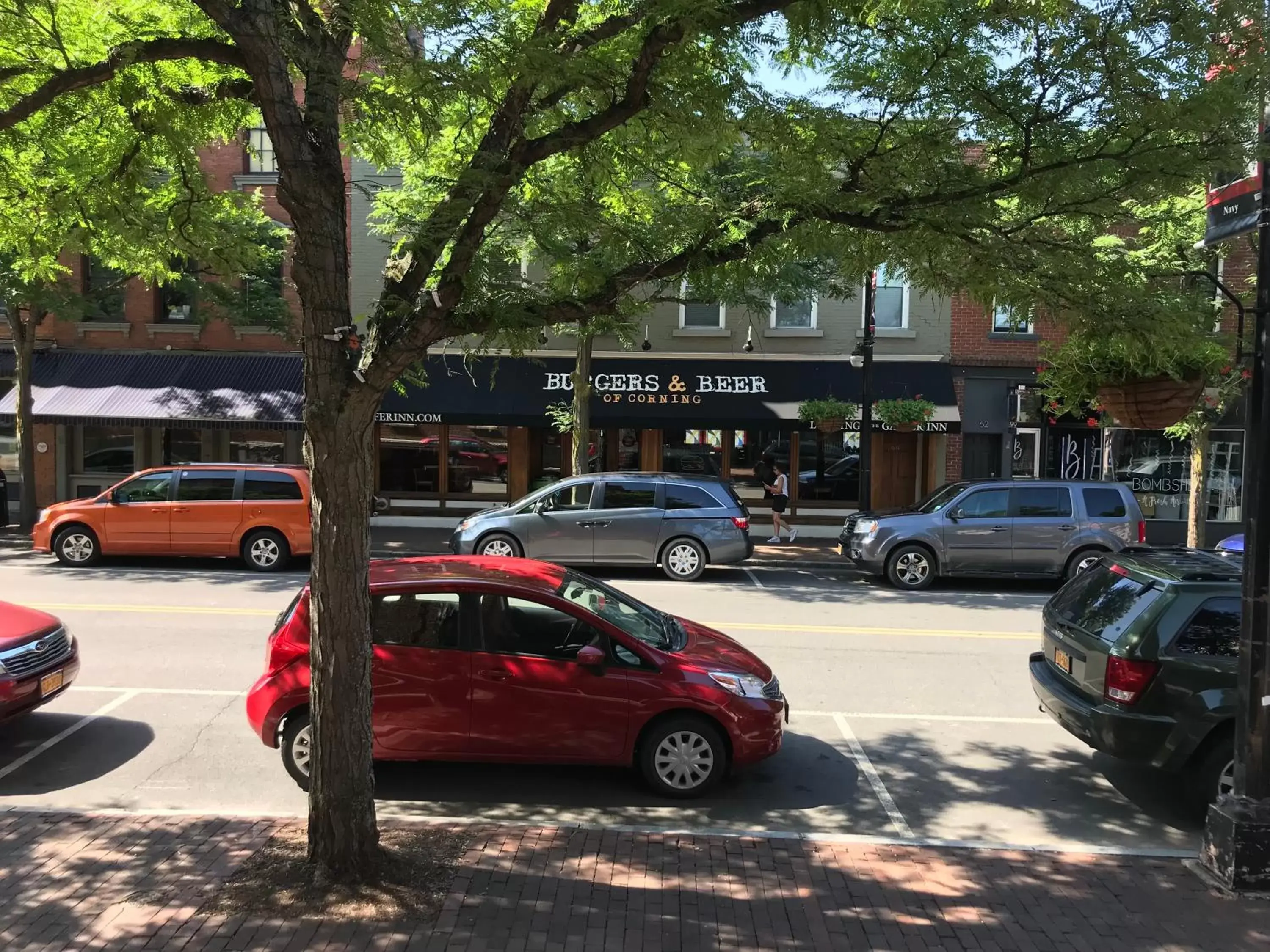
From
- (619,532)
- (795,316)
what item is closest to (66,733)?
(619,532)

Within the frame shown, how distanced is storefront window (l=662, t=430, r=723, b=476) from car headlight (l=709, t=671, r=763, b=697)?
13806 mm

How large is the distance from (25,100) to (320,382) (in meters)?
3.20

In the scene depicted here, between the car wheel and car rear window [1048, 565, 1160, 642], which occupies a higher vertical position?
car rear window [1048, 565, 1160, 642]

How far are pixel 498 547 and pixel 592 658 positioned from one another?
8483 mm

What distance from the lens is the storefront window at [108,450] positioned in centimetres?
2008

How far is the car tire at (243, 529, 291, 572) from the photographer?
1415 cm

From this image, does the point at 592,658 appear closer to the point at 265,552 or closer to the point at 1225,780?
the point at 1225,780

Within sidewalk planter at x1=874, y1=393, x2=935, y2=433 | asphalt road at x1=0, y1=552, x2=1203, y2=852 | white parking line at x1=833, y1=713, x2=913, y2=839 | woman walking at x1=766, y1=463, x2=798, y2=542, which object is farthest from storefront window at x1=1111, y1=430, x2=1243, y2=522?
white parking line at x1=833, y1=713, x2=913, y2=839

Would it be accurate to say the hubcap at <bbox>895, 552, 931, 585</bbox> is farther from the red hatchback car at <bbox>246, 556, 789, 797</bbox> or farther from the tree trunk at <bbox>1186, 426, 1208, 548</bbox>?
the red hatchback car at <bbox>246, 556, 789, 797</bbox>

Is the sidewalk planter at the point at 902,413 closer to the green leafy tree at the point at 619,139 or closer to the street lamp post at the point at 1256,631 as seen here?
the green leafy tree at the point at 619,139

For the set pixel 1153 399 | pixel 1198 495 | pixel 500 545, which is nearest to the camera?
pixel 1153 399

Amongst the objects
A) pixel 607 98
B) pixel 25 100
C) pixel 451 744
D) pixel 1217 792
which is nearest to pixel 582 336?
pixel 607 98

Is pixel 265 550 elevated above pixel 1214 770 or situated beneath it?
elevated above

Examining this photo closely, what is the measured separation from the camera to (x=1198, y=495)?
1495 cm
